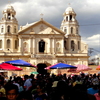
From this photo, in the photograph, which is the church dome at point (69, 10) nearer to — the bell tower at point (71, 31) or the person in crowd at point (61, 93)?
the bell tower at point (71, 31)

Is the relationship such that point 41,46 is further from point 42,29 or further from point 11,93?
point 11,93

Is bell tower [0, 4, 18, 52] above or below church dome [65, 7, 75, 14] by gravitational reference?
below

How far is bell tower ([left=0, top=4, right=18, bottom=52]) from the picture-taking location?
185ft

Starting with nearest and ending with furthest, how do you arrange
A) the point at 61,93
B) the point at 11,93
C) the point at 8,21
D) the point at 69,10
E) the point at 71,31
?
the point at 11,93 < the point at 61,93 < the point at 8,21 < the point at 71,31 < the point at 69,10

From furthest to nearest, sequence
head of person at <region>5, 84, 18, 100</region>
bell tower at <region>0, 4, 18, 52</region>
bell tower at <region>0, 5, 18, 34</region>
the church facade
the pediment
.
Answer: bell tower at <region>0, 5, 18, 34</region>
bell tower at <region>0, 4, 18, 52</region>
the pediment
the church facade
head of person at <region>5, 84, 18, 100</region>

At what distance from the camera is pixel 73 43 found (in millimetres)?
59062

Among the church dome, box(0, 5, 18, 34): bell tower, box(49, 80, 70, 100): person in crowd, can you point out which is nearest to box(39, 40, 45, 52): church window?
box(0, 5, 18, 34): bell tower

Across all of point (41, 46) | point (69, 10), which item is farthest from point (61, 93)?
point (69, 10)

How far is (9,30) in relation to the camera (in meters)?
57.6

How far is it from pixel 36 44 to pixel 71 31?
30.5 feet

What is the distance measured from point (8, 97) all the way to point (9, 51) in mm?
50232

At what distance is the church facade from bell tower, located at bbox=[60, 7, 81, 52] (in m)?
0.26

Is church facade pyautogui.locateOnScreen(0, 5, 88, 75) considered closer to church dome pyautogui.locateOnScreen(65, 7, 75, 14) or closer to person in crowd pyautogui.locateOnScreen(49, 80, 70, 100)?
church dome pyautogui.locateOnScreen(65, 7, 75, 14)

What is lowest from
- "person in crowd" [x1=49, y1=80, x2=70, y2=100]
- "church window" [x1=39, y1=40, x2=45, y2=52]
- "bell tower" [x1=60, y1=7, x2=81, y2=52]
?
"person in crowd" [x1=49, y1=80, x2=70, y2=100]
